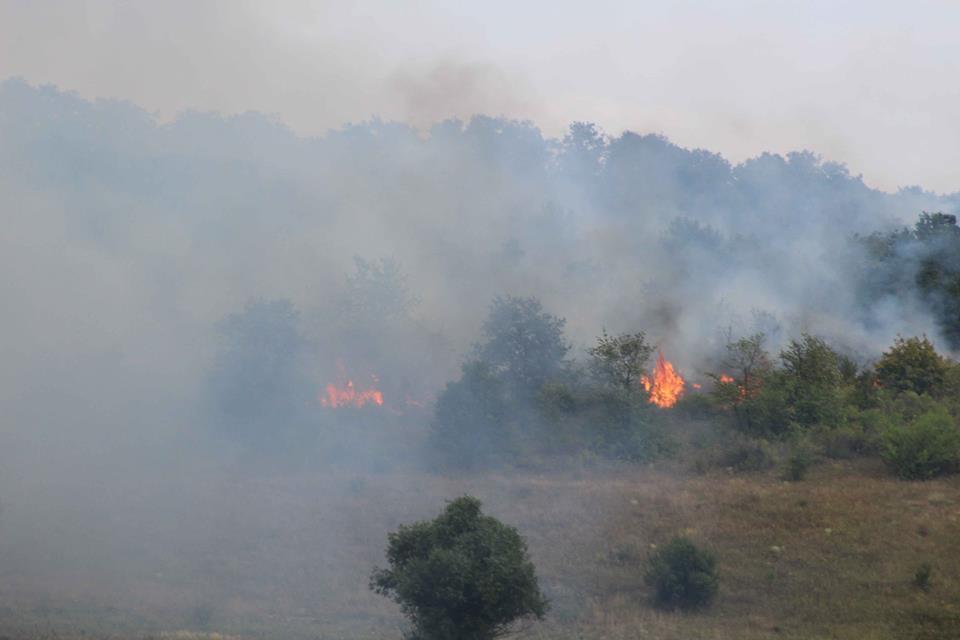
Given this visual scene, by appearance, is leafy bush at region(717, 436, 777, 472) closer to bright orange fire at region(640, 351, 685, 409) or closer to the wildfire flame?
bright orange fire at region(640, 351, 685, 409)

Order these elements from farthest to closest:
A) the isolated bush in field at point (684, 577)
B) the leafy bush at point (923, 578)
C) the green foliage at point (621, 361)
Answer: the green foliage at point (621, 361)
the isolated bush in field at point (684, 577)
the leafy bush at point (923, 578)

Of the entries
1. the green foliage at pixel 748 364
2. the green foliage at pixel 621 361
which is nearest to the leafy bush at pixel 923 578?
the green foliage at pixel 748 364

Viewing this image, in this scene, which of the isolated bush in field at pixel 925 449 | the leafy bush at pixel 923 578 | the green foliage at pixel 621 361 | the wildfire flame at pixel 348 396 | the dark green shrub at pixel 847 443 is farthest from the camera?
the wildfire flame at pixel 348 396

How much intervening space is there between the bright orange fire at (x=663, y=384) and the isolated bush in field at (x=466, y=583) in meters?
23.7

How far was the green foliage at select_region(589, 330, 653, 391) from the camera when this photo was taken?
36906 mm

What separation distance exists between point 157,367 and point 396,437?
13199mm

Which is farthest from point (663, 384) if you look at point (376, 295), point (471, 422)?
point (376, 295)

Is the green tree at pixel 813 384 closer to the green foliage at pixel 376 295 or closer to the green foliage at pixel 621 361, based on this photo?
the green foliage at pixel 621 361

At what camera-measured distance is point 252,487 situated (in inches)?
1201

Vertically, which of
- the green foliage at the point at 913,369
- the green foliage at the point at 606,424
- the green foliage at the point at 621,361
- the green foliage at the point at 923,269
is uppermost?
the green foliage at the point at 923,269

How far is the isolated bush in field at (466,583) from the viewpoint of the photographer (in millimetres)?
15312

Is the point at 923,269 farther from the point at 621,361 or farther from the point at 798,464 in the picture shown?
the point at 798,464

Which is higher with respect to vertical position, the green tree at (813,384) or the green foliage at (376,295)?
the green foliage at (376,295)

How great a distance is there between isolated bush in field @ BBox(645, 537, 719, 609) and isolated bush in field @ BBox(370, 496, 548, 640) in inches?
165
